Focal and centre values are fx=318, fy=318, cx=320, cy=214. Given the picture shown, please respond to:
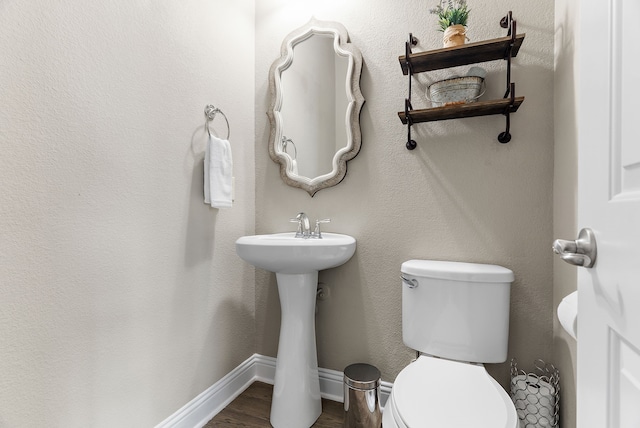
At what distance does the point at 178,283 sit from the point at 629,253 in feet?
4.68

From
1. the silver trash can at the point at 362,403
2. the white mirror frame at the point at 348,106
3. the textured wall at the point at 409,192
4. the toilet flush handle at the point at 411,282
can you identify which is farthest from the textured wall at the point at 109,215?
the toilet flush handle at the point at 411,282

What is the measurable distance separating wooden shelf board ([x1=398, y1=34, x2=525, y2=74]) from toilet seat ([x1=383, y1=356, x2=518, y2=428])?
122 cm

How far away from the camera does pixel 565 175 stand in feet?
3.88

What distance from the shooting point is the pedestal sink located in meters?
1.37

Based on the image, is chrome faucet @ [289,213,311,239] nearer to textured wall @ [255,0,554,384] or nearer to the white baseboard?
textured wall @ [255,0,554,384]

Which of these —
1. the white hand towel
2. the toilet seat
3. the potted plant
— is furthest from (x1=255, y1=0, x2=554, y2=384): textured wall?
the toilet seat

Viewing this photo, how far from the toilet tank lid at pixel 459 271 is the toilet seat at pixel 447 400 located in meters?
0.32

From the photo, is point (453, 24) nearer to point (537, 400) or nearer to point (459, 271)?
point (459, 271)

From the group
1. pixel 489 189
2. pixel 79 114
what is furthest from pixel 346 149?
pixel 79 114

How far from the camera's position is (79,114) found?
3.37ft

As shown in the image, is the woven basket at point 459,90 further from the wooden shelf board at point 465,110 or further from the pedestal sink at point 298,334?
the pedestal sink at point 298,334

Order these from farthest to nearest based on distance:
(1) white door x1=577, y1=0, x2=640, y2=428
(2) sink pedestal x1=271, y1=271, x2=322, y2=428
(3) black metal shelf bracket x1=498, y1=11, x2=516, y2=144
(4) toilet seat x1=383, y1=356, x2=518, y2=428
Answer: (2) sink pedestal x1=271, y1=271, x2=322, y2=428 → (3) black metal shelf bracket x1=498, y1=11, x2=516, y2=144 → (4) toilet seat x1=383, y1=356, x2=518, y2=428 → (1) white door x1=577, y1=0, x2=640, y2=428

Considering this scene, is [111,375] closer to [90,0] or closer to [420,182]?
[90,0]

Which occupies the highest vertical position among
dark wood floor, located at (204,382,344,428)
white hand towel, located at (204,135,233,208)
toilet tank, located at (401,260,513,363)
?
white hand towel, located at (204,135,233,208)
